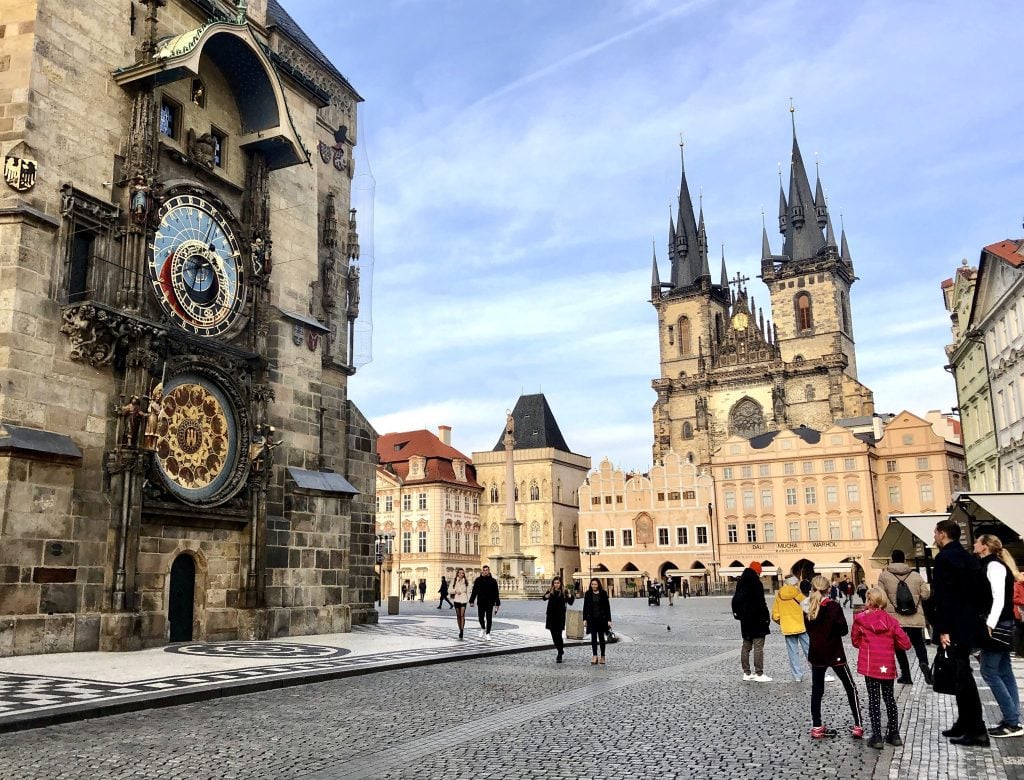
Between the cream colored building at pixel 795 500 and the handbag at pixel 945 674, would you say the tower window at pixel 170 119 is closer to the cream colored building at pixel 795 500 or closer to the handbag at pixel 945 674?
the handbag at pixel 945 674

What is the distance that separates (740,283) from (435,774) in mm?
100214


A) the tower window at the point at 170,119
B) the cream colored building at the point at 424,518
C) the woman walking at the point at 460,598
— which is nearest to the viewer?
the tower window at the point at 170,119

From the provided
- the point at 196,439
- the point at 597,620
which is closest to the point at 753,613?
the point at 597,620

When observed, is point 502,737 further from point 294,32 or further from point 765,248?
point 765,248

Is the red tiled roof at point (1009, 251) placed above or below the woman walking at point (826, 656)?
above

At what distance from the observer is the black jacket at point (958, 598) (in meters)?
7.53

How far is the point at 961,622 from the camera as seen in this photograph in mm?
7574

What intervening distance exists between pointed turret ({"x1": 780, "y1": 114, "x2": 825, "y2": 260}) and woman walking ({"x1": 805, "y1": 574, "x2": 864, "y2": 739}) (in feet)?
303

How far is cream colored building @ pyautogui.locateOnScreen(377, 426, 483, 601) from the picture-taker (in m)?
76.6


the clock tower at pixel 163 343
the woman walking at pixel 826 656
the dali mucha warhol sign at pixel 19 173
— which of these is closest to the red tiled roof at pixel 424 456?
the clock tower at pixel 163 343

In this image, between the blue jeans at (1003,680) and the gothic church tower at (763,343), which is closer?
the blue jeans at (1003,680)

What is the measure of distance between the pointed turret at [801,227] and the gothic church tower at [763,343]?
0.11 meters

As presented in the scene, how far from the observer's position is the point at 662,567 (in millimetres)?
77750

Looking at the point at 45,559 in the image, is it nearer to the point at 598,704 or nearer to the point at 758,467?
the point at 598,704
